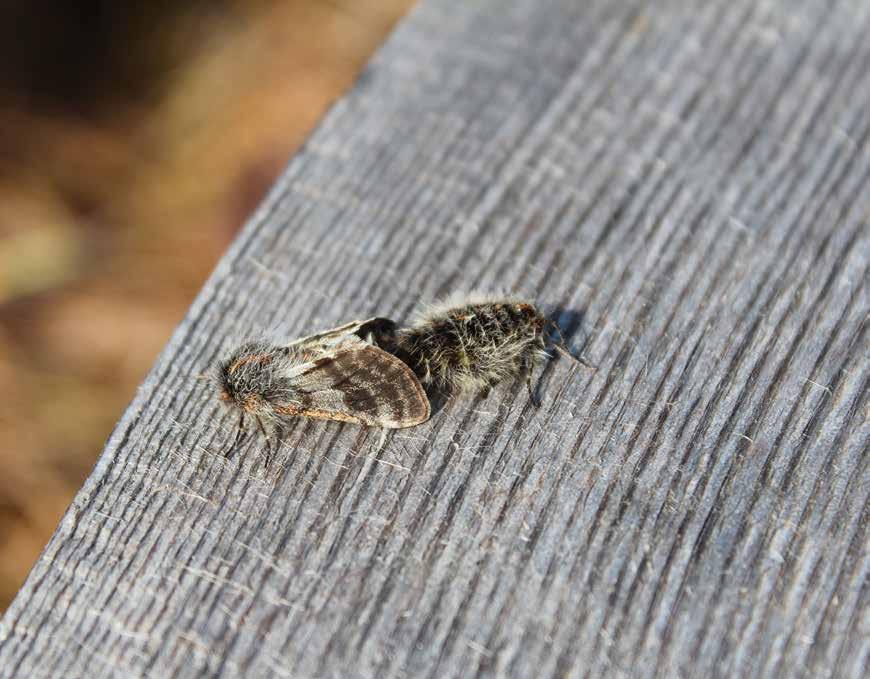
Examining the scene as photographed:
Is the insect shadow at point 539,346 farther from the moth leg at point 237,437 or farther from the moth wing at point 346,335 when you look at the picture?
the moth leg at point 237,437

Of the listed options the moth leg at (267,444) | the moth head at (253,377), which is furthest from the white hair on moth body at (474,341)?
the moth leg at (267,444)

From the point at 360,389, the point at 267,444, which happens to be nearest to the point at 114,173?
the point at 360,389

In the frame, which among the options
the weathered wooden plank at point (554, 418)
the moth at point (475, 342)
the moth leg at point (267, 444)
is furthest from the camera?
the moth at point (475, 342)

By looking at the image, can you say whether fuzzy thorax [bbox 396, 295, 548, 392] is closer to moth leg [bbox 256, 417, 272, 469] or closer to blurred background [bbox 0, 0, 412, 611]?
moth leg [bbox 256, 417, 272, 469]

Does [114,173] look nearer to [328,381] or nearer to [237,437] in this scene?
[328,381]

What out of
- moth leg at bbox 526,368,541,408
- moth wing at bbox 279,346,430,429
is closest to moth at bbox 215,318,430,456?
moth wing at bbox 279,346,430,429

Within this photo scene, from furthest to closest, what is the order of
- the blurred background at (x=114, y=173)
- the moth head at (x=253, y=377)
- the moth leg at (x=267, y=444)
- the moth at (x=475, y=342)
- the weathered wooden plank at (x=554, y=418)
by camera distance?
the blurred background at (x=114, y=173) → the moth at (x=475, y=342) → the moth head at (x=253, y=377) → the moth leg at (x=267, y=444) → the weathered wooden plank at (x=554, y=418)

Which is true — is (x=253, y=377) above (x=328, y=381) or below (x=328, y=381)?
below
